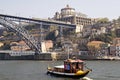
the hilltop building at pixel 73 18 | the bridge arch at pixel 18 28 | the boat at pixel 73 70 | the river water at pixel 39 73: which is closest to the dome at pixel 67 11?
the hilltop building at pixel 73 18

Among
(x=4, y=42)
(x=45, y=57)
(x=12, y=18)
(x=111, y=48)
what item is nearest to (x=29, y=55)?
(x=45, y=57)

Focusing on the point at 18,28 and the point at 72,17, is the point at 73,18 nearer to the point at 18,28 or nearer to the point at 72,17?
the point at 72,17

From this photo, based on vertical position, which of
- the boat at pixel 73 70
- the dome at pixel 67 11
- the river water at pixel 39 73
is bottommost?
the river water at pixel 39 73

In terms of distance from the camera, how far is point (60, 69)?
39812 mm

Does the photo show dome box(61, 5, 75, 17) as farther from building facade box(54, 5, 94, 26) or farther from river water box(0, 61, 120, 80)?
→ river water box(0, 61, 120, 80)

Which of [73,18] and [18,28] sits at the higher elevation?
[73,18]

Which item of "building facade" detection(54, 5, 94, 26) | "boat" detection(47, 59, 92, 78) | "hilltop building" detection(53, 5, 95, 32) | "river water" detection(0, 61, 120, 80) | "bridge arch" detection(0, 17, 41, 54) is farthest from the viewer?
"building facade" detection(54, 5, 94, 26)

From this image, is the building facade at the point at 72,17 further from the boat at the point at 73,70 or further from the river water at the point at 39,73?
the boat at the point at 73,70

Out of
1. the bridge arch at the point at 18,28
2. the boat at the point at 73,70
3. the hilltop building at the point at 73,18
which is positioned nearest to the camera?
the boat at the point at 73,70

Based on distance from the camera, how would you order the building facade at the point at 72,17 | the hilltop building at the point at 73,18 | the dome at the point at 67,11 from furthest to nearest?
the dome at the point at 67,11 < the building facade at the point at 72,17 < the hilltop building at the point at 73,18

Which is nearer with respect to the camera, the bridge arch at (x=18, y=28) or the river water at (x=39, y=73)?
the river water at (x=39, y=73)

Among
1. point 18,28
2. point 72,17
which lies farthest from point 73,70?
point 72,17

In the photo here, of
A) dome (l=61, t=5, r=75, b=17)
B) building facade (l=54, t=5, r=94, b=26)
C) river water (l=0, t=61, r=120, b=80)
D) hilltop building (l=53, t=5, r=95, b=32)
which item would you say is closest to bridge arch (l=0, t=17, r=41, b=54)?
river water (l=0, t=61, r=120, b=80)

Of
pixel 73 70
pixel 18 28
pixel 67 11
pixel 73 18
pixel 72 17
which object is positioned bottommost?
pixel 73 70
